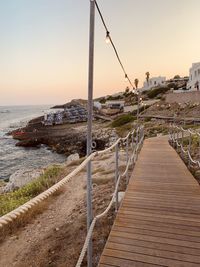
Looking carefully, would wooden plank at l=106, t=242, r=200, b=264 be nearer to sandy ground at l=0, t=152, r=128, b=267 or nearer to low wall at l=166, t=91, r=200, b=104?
sandy ground at l=0, t=152, r=128, b=267

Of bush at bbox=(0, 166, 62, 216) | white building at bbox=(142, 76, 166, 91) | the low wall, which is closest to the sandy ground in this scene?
bush at bbox=(0, 166, 62, 216)

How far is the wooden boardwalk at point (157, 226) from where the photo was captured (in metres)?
3.30

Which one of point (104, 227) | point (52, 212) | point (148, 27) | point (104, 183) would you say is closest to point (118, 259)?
point (104, 227)

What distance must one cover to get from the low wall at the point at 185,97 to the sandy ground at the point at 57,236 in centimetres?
3955

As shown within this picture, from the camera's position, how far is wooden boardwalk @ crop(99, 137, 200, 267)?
3.30 meters

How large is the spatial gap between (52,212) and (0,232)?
147 centimetres

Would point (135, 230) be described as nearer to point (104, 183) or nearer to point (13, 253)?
point (13, 253)

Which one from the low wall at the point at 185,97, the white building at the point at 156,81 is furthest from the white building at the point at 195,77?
the white building at the point at 156,81

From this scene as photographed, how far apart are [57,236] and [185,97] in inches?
1756

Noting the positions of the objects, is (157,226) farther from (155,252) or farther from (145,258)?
(145,258)

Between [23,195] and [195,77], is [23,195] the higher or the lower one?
the lower one

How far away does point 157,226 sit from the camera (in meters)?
4.15

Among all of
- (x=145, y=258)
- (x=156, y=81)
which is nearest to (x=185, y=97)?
(x=145, y=258)

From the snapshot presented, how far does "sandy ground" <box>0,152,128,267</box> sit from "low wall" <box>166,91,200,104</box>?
39552mm
